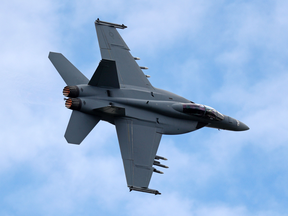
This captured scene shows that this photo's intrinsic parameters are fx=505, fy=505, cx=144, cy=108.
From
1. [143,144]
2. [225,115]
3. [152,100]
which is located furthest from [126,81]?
[225,115]

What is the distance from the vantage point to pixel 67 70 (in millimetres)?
26719

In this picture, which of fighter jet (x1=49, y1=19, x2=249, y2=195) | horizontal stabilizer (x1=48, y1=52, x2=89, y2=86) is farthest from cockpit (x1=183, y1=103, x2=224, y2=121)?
horizontal stabilizer (x1=48, y1=52, x2=89, y2=86)

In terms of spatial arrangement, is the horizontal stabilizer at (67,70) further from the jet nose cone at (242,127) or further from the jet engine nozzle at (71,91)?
the jet nose cone at (242,127)

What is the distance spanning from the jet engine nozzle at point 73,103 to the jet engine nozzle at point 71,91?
0.69ft

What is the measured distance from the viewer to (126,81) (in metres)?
27.9

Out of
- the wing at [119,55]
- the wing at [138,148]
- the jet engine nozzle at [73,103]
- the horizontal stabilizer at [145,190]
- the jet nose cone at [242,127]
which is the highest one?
the wing at [119,55]

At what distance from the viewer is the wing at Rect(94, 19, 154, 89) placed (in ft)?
92.4

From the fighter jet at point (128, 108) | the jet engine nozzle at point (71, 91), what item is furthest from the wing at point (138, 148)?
the jet engine nozzle at point (71, 91)

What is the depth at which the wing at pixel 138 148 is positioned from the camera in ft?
82.9

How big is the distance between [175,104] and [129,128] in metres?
3.15

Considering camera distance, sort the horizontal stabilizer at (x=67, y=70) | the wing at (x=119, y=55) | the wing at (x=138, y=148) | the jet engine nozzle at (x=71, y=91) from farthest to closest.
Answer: the wing at (x=119, y=55) < the horizontal stabilizer at (x=67, y=70) < the jet engine nozzle at (x=71, y=91) < the wing at (x=138, y=148)

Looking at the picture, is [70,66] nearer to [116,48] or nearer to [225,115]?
[116,48]

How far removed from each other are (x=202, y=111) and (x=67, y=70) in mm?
7920

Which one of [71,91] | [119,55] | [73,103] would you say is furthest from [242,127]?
[71,91]
